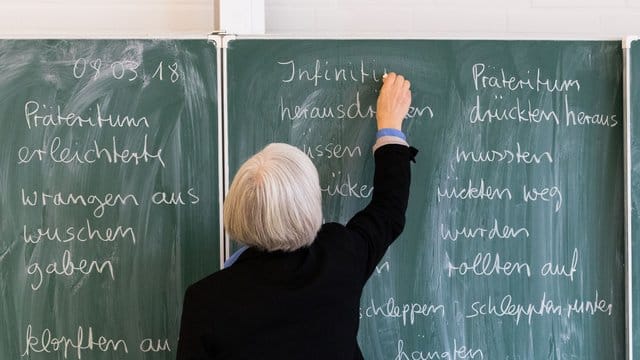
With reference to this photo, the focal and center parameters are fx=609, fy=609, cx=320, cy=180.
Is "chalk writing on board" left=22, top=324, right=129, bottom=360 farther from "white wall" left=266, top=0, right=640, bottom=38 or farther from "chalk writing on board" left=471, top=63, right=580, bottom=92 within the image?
"chalk writing on board" left=471, top=63, right=580, bottom=92

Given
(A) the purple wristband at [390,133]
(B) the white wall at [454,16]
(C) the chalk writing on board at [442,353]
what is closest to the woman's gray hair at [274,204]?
(A) the purple wristband at [390,133]

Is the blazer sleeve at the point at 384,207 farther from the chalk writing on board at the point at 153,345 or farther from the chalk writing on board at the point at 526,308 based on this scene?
the chalk writing on board at the point at 153,345

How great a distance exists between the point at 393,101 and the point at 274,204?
586mm

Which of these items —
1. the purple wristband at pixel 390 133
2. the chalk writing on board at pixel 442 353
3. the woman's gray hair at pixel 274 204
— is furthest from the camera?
the chalk writing on board at pixel 442 353

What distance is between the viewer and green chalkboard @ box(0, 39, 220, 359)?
171cm

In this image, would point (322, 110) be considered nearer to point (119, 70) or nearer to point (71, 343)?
point (119, 70)

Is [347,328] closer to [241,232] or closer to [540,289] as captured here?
[241,232]

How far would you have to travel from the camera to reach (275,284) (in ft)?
4.25

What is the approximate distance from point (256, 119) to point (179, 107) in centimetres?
22

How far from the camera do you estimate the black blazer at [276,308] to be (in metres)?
1.29

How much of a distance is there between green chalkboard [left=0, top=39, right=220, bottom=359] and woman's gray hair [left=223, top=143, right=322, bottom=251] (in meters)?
0.44

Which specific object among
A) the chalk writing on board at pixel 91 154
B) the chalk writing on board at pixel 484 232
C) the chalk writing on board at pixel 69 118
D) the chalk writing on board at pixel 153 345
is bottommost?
the chalk writing on board at pixel 153 345

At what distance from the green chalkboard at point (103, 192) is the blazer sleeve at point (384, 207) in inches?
18.1

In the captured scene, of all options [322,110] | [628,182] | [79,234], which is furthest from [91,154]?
[628,182]
